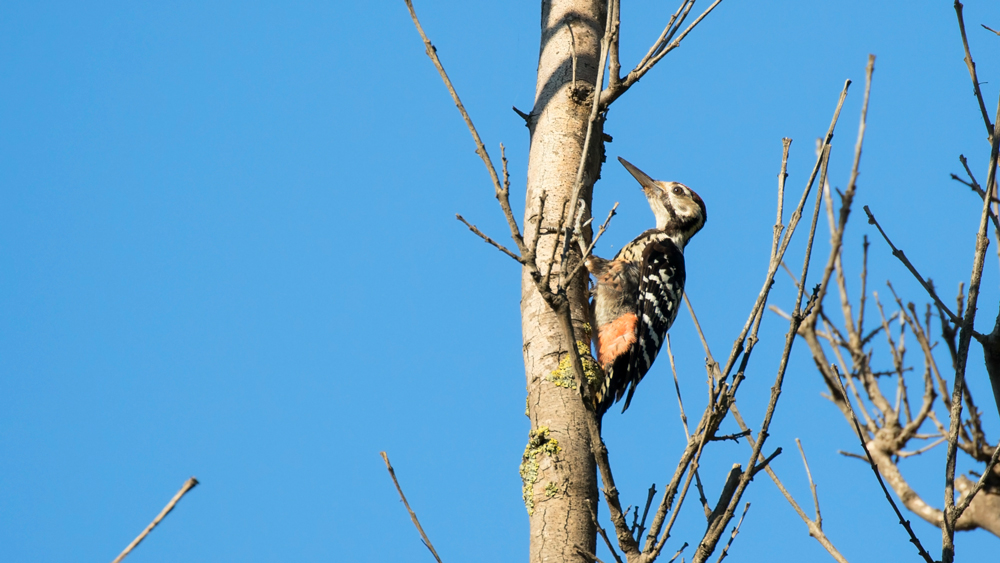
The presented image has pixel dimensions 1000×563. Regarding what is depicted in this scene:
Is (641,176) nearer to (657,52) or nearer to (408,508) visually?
(657,52)

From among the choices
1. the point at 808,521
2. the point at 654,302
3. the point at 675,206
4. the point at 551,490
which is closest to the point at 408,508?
the point at 551,490

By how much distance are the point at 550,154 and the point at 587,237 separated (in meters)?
0.68

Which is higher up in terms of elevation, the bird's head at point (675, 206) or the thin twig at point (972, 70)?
the bird's head at point (675, 206)

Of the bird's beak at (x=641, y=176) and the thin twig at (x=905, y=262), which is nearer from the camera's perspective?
the thin twig at (x=905, y=262)

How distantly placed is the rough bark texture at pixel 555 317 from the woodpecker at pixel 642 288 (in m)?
0.59

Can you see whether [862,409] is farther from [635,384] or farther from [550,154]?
[550,154]

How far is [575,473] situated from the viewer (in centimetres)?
271

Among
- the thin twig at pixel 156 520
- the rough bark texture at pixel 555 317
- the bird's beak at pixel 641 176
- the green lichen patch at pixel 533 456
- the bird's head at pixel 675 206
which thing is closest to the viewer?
the thin twig at pixel 156 520

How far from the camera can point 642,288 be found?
16.6ft

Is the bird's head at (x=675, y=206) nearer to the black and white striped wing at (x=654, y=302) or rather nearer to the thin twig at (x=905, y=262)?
the black and white striped wing at (x=654, y=302)

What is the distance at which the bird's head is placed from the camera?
19.3 ft

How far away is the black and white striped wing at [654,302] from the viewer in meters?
4.55

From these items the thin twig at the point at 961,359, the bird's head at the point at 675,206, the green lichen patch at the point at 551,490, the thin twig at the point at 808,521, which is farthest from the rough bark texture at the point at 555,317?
the bird's head at the point at 675,206

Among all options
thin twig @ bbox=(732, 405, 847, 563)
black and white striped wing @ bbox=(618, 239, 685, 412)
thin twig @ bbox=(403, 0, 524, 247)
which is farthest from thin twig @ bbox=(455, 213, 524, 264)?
black and white striped wing @ bbox=(618, 239, 685, 412)
